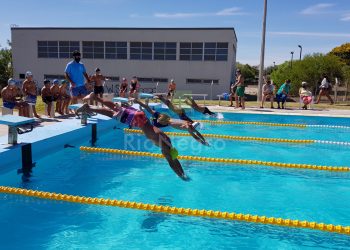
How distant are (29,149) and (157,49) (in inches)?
844

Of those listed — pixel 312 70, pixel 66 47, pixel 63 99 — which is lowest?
pixel 63 99

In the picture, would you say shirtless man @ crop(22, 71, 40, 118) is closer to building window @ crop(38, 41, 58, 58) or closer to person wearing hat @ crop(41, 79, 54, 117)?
person wearing hat @ crop(41, 79, 54, 117)

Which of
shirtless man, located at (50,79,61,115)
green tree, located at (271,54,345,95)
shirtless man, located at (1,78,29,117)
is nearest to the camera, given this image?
shirtless man, located at (1,78,29,117)

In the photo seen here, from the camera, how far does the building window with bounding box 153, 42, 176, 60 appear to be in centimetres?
2619

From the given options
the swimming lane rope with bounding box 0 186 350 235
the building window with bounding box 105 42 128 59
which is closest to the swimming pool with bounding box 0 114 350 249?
the swimming lane rope with bounding box 0 186 350 235

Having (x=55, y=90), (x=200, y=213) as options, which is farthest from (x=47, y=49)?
(x=200, y=213)

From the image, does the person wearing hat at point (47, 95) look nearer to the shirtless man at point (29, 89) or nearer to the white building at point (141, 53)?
the shirtless man at point (29, 89)

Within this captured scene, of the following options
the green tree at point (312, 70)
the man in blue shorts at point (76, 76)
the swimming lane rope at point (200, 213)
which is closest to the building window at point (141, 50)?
the green tree at point (312, 70)

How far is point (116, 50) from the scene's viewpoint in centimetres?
2709

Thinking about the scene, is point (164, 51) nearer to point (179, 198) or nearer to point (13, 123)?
point (13, 123)

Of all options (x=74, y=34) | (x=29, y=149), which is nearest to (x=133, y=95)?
(x=29, y=149)

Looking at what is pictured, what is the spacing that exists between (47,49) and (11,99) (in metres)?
21.3

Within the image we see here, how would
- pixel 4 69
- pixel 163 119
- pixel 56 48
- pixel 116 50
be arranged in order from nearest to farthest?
pixel 163 119, pixel 116 50, pixel 56 48, pixel 4 69

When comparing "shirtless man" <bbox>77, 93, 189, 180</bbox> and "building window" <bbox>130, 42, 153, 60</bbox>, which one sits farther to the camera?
"building window" <bbox>130, 42, 153, 60</bbox>
